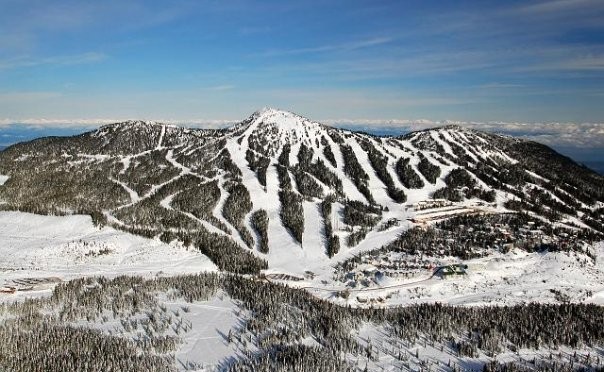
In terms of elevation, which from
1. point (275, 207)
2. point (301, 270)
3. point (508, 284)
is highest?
point (275, 207)

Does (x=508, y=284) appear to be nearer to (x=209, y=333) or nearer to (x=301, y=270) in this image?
(x=301, y=270)

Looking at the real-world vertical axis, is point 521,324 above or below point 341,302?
above

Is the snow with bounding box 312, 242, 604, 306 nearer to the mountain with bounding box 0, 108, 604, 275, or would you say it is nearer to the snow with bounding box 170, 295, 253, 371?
the mountain with bounding box 0, 108, 604, 275

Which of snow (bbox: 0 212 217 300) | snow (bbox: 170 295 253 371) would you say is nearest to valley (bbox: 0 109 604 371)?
snow (bbox: 170 295 253 371)

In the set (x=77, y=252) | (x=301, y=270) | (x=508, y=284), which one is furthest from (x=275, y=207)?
(x=508, y=284)

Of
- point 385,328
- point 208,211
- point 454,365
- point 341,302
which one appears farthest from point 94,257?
point 454,365

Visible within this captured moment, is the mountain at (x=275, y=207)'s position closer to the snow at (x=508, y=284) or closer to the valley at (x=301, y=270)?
the valley at (x=301, y=270)

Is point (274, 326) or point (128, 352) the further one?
point (274, 326)

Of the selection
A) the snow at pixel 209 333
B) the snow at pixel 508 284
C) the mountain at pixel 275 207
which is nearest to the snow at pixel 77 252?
the mountain at pixel 275 207

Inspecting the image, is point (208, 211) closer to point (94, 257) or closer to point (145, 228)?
point (145, 228)
